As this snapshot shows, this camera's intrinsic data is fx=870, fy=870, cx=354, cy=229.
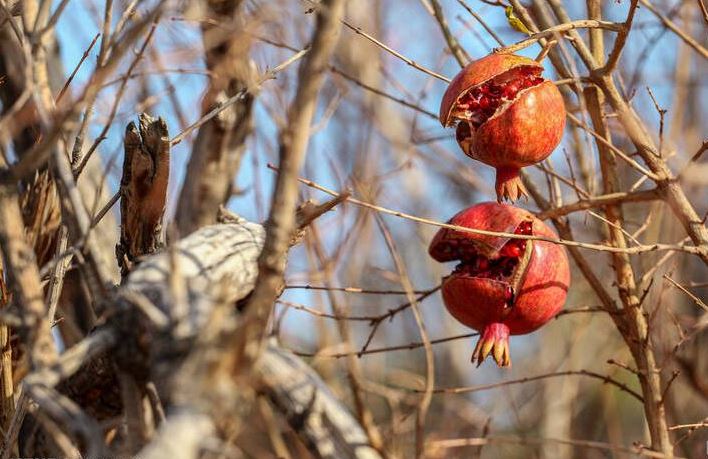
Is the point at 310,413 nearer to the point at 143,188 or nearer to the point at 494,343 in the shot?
the point at 494,343

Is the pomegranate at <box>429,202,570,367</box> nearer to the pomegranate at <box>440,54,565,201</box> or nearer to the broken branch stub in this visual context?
the pomegranate at <box>440,54,565,201</box>

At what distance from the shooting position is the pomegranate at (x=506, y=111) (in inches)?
49.5

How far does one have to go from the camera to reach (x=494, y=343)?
4.45ft

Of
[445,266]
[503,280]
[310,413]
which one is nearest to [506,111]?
[503,280]

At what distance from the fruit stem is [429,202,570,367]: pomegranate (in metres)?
0.02

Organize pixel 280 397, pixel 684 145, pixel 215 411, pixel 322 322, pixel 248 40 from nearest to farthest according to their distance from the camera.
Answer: pixel 215 411 → pixel 280 397 → pixel 248 40 → pixel 322 322 → pixel 684 145

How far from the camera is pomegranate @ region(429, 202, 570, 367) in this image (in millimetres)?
1336

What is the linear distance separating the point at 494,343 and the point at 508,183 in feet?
0.82

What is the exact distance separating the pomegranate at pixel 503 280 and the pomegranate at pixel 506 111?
0.23 ft

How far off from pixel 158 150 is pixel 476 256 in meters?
0.56

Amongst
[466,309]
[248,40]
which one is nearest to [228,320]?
[466,309]

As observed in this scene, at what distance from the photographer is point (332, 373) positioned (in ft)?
9.43

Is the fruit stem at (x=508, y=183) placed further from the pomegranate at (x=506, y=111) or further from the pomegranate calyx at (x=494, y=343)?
the pomegranate calyx at (x=494, y=343)

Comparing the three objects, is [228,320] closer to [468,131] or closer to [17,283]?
[17,283]
